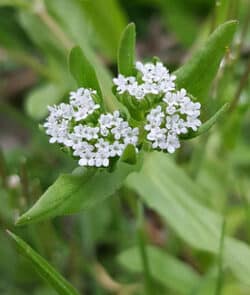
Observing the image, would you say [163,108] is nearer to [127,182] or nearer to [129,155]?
[129,155]

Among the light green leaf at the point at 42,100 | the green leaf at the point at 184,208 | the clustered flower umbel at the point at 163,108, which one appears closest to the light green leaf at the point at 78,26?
the light green leaf at the point at 42,100

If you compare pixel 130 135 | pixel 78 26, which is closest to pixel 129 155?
pixel 130 135

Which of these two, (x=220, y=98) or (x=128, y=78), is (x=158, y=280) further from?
(x=128, y=78)

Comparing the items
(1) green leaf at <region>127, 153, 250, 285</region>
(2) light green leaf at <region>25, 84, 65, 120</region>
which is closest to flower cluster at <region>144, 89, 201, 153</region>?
(1) green leaf at <region>127, 153, 250, 285</region>

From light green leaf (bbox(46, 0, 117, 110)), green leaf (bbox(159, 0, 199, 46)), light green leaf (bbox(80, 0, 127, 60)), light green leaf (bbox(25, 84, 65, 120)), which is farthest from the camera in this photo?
green leaf (bbox(159, 0, 199, 46))

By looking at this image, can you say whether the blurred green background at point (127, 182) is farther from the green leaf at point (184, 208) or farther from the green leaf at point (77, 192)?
the green leaf at point (77, 192)

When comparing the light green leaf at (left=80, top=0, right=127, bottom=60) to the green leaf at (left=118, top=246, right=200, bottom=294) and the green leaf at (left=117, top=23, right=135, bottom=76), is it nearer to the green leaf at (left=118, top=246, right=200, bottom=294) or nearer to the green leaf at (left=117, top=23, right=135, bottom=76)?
the green leaf at (left=118, top=246, right=200, bottom=294)
